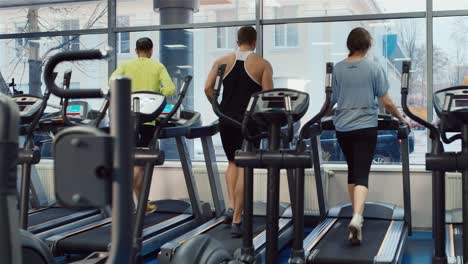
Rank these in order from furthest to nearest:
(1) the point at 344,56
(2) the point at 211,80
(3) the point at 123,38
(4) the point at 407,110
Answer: (3) the point at 123,38 < (1) the point at 344,56 < (2) the point at 211,80 < (4) the point at 407,110

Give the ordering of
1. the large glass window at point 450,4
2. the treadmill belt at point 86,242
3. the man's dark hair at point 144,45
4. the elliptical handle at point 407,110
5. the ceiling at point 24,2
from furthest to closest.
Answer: the ceiling at point 24,2, the large glass window at point 450,4, the man's dark hair at point 144,45, the treadmill belt at point 86,242, the elliptical handle at point 407,110

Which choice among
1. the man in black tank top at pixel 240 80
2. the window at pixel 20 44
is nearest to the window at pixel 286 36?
the man in black tank top at pixel 240 80

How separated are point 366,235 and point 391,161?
61.6 inches

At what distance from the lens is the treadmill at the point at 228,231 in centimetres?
399

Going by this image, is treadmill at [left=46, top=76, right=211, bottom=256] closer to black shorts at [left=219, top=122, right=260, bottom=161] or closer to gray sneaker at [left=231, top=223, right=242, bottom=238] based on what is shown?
black shorts at [left=219, top=122, right=260, bottom=161]

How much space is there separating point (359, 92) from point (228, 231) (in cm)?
150

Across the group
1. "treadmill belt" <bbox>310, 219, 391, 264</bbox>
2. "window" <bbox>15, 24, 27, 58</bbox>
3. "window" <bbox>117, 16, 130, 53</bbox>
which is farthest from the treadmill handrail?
"window" <bbox>15, 24, 27, 58</bbox>

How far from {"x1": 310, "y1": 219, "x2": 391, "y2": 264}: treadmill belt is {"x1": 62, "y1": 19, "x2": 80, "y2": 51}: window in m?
3.45

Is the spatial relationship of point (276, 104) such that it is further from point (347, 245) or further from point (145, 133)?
point (145, 133)

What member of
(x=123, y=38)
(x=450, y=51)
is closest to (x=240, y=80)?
(x=450, y=51)

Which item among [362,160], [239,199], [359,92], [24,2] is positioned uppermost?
[24,2]

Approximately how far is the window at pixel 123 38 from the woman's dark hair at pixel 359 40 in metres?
3.14

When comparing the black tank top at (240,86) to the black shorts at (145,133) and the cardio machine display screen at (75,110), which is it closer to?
the black shorts at (145,133)

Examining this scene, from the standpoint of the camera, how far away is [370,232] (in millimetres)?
4926
